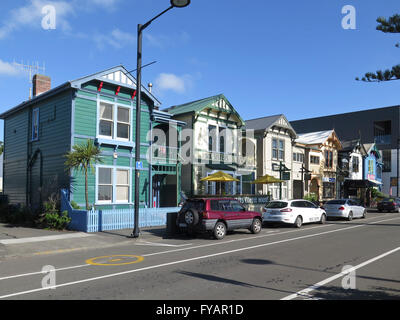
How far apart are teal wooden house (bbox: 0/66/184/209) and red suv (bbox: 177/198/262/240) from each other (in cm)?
610

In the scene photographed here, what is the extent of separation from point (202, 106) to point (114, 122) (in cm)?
744

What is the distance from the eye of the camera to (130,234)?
49.3 ft

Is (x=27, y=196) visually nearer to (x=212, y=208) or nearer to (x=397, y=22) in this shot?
(x=212, y=208)

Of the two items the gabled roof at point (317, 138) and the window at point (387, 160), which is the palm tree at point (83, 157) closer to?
the gabled roof at point (317, 138)

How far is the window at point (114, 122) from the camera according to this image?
62.4 feet

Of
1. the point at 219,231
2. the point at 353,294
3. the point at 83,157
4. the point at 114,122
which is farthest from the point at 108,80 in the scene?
the point at 353,294

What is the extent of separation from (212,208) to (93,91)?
9088mm

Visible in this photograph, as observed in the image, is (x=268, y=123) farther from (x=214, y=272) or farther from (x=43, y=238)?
(x=214, y=272)

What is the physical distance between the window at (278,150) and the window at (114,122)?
51.9ft

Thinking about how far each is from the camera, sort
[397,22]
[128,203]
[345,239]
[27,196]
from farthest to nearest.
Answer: [27,196]
[128,203]
[345,239]
[397,22]

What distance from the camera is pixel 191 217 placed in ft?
45.9

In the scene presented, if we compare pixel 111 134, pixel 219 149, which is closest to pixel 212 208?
pixel 111 134

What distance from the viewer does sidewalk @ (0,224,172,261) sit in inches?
451

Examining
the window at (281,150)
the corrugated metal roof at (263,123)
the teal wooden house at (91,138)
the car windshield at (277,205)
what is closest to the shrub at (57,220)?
the teal wooden house at (91,138)
